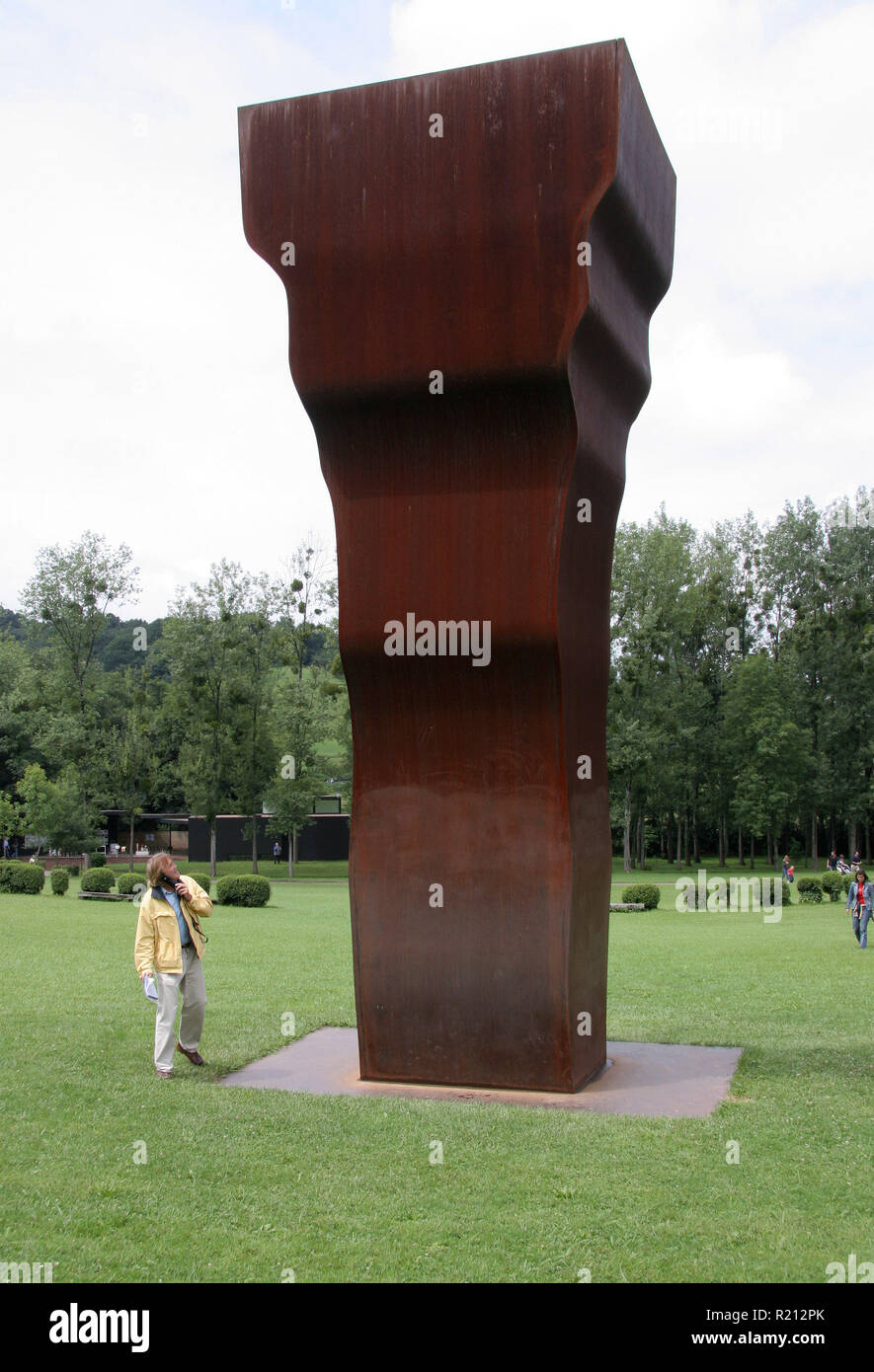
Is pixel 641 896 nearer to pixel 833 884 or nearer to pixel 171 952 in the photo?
pixel 833 884

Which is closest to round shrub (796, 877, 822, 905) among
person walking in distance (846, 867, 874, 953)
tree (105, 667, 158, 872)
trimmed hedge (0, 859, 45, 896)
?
person walking in distance (846, 867, 874, 953)

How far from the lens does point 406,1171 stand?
23.4 ft

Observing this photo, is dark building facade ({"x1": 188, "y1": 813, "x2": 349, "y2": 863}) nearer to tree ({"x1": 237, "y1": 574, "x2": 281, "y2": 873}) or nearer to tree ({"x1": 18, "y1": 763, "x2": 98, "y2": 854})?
tree ({"x1": 237, "y1": 574, "x2": 281, "y2": 873})

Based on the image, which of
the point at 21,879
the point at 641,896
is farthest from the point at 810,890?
the point at 21,879

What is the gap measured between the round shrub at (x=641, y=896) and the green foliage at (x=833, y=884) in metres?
6.43

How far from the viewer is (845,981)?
16156mm

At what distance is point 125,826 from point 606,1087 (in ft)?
205

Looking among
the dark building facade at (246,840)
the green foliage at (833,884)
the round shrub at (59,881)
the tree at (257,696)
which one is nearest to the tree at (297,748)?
the tree at (257,696)

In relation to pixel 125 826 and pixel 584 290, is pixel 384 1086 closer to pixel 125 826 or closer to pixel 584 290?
pixel 584 290

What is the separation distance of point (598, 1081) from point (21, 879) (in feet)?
92.1

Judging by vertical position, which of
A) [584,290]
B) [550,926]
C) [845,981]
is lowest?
[845,981]

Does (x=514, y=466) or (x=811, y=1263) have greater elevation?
(x=514, y=466)
